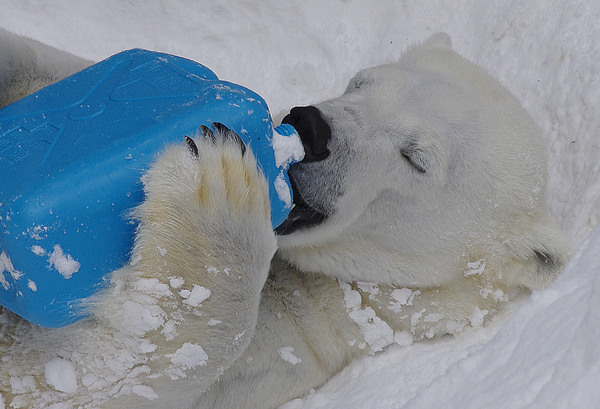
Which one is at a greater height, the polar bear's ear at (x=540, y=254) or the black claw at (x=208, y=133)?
the polar bear's ear at (x=540, y=254)


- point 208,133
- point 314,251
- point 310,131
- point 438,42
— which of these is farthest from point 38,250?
point 438,42

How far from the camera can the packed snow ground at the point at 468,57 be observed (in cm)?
142

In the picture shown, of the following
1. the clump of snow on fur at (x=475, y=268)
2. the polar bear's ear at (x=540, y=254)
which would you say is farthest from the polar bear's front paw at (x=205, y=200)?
the polar bear's ear at (x=540, y=254)

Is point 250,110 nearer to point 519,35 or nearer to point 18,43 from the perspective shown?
point 18,43

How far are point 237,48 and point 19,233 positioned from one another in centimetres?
284

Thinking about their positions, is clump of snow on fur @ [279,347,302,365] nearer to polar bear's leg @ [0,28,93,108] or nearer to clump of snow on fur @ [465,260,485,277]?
clump of snow on fur @ [465,260,485,277]

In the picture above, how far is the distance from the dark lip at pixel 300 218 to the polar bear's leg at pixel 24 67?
3.78 ft

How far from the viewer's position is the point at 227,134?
5.34ft

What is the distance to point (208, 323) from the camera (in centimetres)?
169

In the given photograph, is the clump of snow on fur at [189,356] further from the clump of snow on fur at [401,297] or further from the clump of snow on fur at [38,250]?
the clump of snow on fur at [401,297]

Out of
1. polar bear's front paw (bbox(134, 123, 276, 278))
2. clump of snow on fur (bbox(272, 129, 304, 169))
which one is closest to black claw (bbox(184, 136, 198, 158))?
polar bear's front paw (bbox(134, 123, 276, 278))

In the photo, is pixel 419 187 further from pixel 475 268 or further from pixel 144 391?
pixel 144 391

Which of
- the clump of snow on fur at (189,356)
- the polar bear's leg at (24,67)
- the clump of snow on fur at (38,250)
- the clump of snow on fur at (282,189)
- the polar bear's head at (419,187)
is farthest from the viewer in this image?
the polar bear's leg at (24,67)

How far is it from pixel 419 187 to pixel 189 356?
3.45 ft
